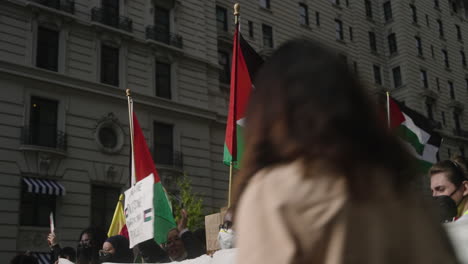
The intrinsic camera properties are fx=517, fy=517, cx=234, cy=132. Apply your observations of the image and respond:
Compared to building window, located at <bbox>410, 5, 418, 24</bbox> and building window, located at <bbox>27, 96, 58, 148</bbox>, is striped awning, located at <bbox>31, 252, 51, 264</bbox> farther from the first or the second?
building window, located at <bbox>410, 5, 418, 24</bbox>

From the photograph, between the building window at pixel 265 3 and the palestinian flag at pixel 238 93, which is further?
the building window at pixel 265 3

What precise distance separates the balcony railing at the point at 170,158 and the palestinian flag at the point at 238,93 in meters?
14.3

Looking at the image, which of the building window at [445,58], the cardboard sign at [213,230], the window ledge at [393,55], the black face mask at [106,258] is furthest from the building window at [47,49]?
the building window at [445,58]

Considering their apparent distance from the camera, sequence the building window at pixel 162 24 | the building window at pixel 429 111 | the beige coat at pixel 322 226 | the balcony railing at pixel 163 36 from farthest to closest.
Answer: the building window at pixel 429 111 → the building window at pixel 162 24 → the balcony railing at pixel 163 36 → the beige coat at pixel 322 226

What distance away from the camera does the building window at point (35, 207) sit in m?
18.6

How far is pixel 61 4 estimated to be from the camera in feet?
69.9

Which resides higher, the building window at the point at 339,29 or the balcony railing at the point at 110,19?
the building window at the point at 339,29

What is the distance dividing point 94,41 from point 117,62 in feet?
4.52

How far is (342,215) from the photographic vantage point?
137 centimetres

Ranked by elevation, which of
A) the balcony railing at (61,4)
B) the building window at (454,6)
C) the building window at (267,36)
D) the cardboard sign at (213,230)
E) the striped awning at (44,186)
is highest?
the building window at (454,6)

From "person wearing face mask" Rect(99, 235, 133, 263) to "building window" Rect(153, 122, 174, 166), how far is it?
56.0ft

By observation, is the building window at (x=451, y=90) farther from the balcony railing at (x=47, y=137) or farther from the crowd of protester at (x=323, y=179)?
the crowd of protester at (x=323, y=179)

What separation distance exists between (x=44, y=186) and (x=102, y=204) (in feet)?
9.38

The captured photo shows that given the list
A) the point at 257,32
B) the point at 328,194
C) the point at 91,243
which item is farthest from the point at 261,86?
the point at 257,32
